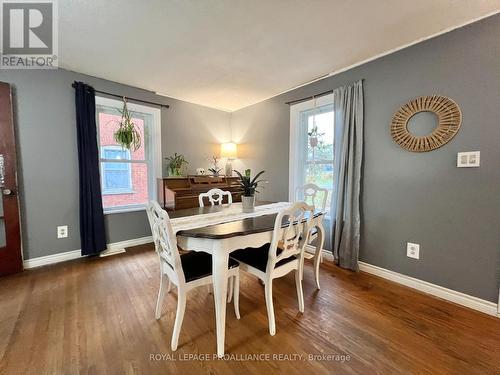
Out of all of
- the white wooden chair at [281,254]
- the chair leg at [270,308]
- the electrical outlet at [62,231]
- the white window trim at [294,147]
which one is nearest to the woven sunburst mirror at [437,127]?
the white window trim at [294,147]

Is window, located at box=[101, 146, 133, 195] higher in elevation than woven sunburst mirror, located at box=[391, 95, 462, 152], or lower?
lower

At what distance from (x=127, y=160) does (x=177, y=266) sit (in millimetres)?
2420

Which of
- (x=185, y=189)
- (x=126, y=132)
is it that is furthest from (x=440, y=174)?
(x=126, y=132)

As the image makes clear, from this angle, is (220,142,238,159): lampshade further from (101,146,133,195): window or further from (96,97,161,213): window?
(101,146,133,195): window

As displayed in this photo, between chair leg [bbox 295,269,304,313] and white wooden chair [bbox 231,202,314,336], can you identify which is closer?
white wooden chair [bbox 231,202,314,336]

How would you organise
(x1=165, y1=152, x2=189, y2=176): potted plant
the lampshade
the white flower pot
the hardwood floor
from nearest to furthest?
the hardwood floor, the white flower pot, (x1=165, y1=152, x2=189, y2=176): potted plant, the lampshade

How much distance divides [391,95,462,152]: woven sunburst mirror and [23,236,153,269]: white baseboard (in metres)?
3.51

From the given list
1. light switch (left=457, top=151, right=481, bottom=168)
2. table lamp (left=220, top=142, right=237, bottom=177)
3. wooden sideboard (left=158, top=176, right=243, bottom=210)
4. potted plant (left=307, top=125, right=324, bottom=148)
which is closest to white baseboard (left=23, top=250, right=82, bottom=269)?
wooden sideboard (left=158, top=176, right=243, bottom=210)

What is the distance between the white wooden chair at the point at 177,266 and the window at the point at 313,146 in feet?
5.18

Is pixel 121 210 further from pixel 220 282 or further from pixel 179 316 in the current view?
pixel 220 282

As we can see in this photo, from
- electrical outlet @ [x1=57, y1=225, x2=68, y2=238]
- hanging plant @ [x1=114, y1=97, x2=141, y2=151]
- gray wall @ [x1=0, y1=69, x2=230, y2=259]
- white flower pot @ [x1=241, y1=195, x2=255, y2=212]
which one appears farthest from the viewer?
hanging plant @ [x1=114, y1=97, x2=141, y2=151]

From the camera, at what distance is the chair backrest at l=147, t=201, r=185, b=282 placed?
1280 mm

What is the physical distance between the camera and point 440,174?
1.89 m

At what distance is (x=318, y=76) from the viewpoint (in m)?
2.70
